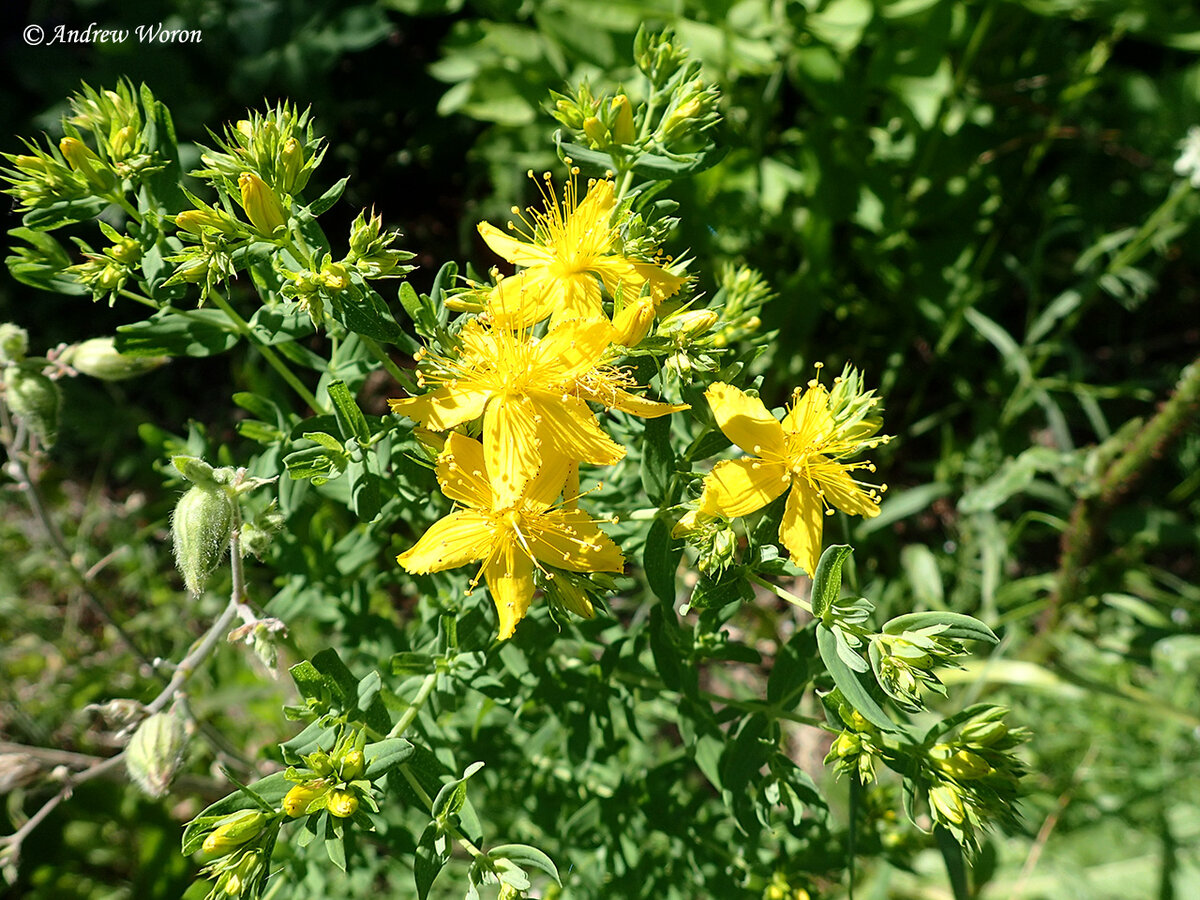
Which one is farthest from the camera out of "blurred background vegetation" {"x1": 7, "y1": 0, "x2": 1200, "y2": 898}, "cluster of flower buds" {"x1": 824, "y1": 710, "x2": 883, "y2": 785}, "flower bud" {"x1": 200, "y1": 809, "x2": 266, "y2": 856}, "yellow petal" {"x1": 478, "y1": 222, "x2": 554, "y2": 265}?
"blurred background vegetation" {"x1": 7, "y1": 0, "x2": 1200, "y2": 898}

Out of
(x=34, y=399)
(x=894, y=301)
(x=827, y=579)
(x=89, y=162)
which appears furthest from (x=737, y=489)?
(x=894, y=301)

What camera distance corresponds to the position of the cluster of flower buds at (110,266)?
4.68ft

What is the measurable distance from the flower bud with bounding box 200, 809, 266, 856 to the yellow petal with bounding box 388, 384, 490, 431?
62 centimetres

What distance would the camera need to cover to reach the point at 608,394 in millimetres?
1374

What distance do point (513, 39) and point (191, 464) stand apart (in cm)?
199

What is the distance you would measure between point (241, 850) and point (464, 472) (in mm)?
639

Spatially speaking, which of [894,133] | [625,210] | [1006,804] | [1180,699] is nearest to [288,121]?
[625,210]

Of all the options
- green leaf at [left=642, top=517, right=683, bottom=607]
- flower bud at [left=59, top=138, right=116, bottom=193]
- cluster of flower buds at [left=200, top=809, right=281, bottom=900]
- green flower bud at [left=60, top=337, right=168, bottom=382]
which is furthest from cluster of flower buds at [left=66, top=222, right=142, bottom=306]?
green leaf at [left=642, top=517, right=683, bottom=607]

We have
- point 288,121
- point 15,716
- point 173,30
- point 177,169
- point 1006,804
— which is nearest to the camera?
point 288,121

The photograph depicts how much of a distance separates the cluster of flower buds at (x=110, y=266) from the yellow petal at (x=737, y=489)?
1013mm

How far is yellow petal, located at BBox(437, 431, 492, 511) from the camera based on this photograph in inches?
53.7

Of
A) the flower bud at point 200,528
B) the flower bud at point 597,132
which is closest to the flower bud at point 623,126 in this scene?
the flower bud at point 597,132

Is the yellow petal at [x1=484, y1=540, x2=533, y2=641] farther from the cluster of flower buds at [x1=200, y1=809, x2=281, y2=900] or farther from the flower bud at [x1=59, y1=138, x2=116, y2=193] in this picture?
the flower bud at [x1=59, y1=138, x2=116, y2=193]

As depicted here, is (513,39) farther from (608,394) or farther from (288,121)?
(608,394)
